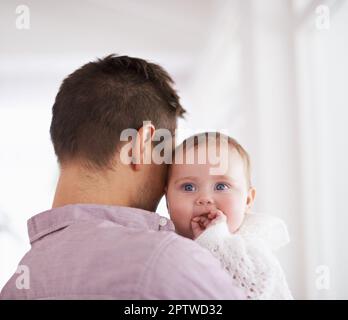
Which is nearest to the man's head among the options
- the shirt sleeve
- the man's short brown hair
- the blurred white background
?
the man's short brown hair

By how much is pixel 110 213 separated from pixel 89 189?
0.08m

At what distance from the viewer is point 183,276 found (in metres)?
0.65

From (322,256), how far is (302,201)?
1.08 feet

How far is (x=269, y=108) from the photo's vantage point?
276cm

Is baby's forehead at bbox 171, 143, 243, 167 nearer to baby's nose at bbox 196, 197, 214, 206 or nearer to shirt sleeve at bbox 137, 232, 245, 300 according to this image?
baby's nose at bbox 196, 197, 214, 206

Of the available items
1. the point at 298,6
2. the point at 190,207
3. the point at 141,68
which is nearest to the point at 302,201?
the point at 298,6

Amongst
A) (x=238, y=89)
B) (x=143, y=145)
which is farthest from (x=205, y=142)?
(x=238, y=89)

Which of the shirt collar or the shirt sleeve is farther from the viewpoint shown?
the shirt collar

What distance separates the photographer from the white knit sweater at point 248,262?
91 centimetres

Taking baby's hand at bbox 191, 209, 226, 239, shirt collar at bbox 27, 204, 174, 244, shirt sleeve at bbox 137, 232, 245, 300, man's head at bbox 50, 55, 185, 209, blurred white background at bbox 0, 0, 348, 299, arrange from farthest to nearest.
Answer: blurred white background at bbox 0, 0, 348, 299, baby's hand at bbox 191, 209, 226, 239, man's head at bbox 50, 55, 185, 209, shirt collar at bbox 27, 204, 174, 244, shirt sleeve at bbox 137, 232, 245, 300

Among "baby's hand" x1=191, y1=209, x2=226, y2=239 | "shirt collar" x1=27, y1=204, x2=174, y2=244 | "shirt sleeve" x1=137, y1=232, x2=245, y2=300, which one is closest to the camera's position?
"shirt sleeve" x1=137, y1=232, x2=245, y2=300

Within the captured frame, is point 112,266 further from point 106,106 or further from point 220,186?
point 220,186

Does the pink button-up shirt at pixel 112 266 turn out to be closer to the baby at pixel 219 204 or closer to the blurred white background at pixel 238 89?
the baby at pixel 219 204

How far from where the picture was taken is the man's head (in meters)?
0.90
